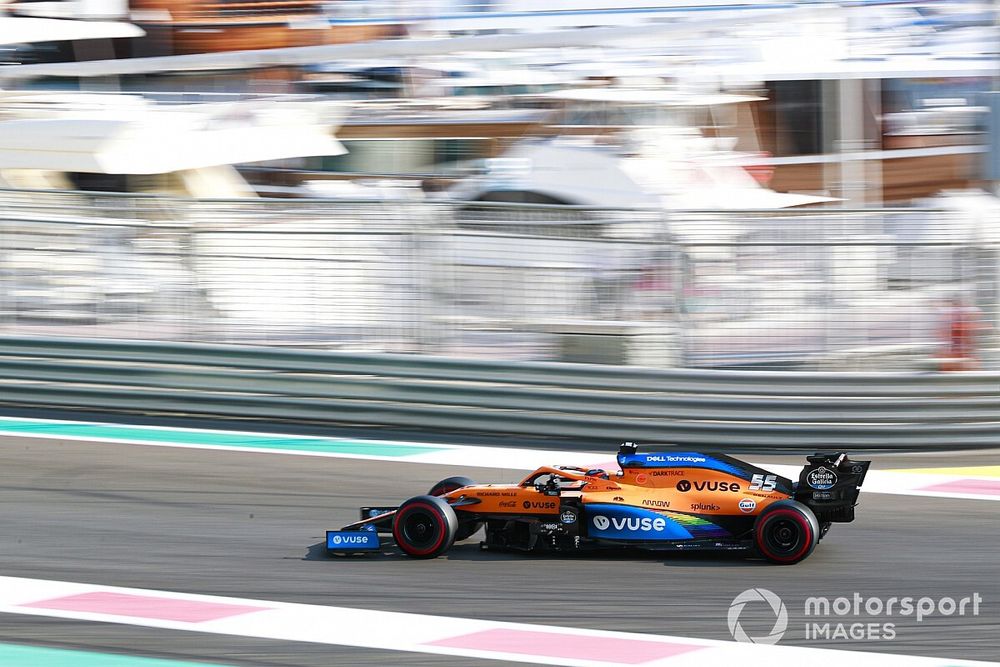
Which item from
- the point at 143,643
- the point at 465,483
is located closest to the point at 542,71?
the point at 465,483

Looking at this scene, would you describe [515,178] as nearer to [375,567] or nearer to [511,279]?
[511,279]

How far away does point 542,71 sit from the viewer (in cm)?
1427

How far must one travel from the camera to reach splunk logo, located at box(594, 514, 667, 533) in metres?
5.93

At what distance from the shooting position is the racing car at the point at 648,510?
588cm

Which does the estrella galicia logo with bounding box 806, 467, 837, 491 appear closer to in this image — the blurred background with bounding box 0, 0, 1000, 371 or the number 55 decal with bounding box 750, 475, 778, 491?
the number 55 decal with bounding box 750, 475, 778, 491

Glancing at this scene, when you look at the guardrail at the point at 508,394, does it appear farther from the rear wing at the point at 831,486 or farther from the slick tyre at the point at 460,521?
the rear wing at the point at 831,486

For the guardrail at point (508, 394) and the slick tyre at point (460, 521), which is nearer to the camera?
the slick tyre at point (460, 521)

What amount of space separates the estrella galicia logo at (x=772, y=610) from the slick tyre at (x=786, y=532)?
32cm

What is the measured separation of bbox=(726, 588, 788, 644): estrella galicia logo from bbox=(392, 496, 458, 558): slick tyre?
4.45 feet

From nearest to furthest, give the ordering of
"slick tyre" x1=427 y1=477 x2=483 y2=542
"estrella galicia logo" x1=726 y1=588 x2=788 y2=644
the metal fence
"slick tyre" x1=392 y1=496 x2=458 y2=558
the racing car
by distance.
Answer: "estrella galicia logo" x1=726 y1=588 x2=788 y2=644 < the racing car < "slick tyre" x1=392 y1=496 x2=458 y2=558 < "slick tyre" x1=427 y1=477 x2=483 y2=542 < the metal fence

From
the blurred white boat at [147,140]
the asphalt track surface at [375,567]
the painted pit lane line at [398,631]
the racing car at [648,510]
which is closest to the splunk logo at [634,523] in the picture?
the racing car at [648,510]

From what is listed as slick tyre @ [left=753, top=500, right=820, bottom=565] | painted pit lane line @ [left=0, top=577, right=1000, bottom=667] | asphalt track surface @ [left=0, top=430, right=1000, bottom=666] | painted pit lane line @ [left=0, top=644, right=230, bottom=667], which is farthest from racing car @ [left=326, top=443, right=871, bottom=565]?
painted pit lane line @ [left=0, top=644, right=230, bottom=667]

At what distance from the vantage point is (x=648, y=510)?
5938 mm

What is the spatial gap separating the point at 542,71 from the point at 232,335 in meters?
5.90
